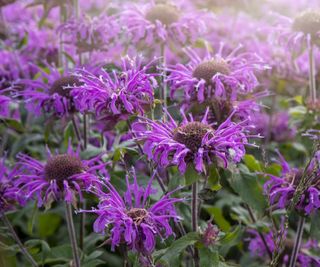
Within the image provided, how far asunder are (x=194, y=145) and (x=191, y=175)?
9 centimetres

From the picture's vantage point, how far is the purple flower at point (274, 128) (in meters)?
2.88

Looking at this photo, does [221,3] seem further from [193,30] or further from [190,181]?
[190,181]

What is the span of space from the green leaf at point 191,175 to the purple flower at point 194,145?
0.02 m

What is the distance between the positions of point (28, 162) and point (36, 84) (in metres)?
0.44

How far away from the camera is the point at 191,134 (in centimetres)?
156

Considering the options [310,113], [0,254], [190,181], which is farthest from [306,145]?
[0,254]

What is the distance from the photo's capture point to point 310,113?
87.0 inches

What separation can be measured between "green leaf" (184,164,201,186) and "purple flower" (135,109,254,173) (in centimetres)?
2

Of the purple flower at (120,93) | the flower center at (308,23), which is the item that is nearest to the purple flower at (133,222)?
the purple flower at (120,93)

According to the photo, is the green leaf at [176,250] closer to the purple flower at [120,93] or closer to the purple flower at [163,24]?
the purple flower at [120,93]

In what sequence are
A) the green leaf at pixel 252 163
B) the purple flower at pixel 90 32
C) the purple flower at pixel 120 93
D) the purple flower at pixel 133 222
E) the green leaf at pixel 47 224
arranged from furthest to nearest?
the green leaf at pixel 47 224 → the purple flower at pixel 90 32 → the green leaf at pixel 252 163 → the purple flower at pixel 120 93 → the purple flower at pixel 133 222

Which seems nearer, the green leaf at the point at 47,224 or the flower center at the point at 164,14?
the flower center at the point at 164,14

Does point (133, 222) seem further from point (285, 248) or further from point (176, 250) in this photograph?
point (285, 248)

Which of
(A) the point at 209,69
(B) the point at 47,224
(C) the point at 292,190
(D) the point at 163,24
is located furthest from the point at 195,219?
(B) the point at 47,224
